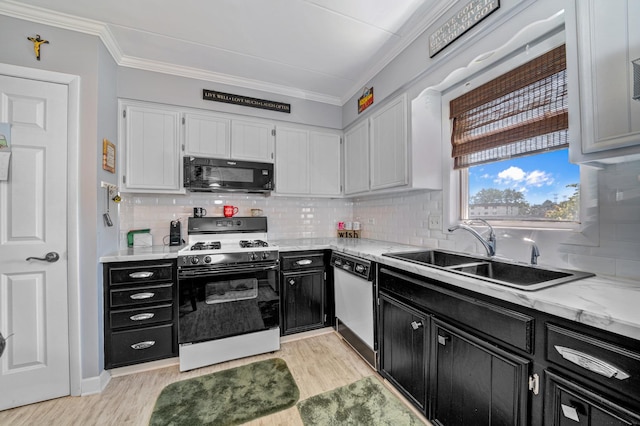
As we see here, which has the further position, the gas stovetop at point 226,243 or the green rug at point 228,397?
the gas stovetop at point 226,243

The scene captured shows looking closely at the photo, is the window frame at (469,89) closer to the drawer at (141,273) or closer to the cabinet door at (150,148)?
the drawer at (141,273)

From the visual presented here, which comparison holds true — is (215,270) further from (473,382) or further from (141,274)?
(473,382)

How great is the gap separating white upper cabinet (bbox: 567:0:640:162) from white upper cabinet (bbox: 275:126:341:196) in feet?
7.40

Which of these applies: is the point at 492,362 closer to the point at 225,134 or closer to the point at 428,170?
the point at 428,170

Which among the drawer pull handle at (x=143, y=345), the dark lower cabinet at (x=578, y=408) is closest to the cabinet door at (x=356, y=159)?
the dark lower cabinet at (x=578, y=408)

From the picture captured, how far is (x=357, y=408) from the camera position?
5.34ft

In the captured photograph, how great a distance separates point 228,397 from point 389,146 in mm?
2358

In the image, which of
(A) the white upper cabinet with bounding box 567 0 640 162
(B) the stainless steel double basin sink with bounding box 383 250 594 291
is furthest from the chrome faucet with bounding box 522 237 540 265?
(A) the white upper cabinet with bounding box 567 0 640 162

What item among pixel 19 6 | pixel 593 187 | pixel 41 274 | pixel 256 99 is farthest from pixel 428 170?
pixel 19 6

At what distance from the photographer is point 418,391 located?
5.01ft

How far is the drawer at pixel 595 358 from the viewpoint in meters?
0.74

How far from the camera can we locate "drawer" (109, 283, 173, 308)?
1954 mm

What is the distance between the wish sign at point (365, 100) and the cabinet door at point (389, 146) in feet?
0.62

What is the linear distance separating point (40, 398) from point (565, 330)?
3.01 metres
